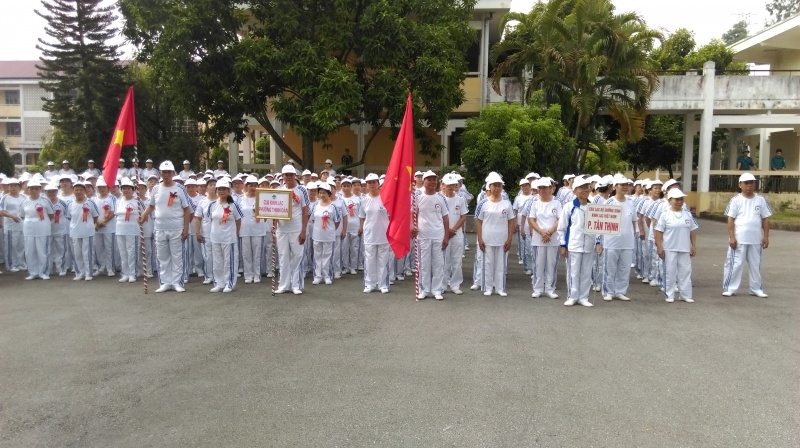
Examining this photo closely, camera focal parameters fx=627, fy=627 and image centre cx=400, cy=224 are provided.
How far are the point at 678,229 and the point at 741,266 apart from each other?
1.25m

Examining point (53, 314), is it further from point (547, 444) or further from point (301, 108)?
point (301, 108)

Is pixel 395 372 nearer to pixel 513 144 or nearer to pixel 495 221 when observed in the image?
pixel 495 221

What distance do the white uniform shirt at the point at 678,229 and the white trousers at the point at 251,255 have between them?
6.50m

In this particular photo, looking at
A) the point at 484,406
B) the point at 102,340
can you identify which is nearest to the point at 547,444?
the point at 484,406

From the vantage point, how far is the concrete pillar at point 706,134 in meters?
23.5

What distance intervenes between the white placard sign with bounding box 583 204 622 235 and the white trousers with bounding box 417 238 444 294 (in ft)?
7.21

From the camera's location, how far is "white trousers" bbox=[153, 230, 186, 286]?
9906 millimetres

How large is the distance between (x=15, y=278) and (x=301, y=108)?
790 centimetres

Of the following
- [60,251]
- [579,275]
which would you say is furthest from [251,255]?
[579,275]

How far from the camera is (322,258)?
35.2ft

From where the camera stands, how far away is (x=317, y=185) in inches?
414

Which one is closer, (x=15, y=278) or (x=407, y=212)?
(x=407, y=212)

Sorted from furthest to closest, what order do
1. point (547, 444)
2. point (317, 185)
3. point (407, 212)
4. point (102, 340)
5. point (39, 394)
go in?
point (317, 185), point (407, 212), point (102, 340), point (39, 394), point (547, 444)

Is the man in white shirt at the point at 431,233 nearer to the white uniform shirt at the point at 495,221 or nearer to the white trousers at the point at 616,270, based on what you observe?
the white uniform shirt at the point at 495,221
